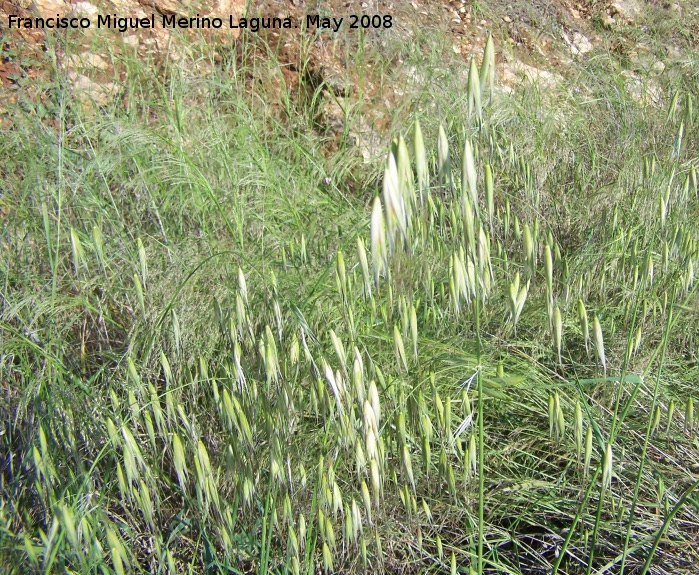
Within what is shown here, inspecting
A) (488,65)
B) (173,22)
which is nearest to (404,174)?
(488,65)

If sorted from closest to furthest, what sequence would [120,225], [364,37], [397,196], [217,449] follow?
[397,196] → [217,449] → [120,225] → [364,37]

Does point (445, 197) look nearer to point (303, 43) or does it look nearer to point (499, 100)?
point (499, 100)

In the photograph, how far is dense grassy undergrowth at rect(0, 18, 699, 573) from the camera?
2.91 ft

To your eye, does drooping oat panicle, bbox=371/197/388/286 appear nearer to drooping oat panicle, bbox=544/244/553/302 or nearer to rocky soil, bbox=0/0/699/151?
drooping oat panicle, bbox=544/244/553/302

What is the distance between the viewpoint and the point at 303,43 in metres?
2.26

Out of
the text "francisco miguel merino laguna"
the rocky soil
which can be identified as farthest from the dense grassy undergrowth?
the text "francisco miguel merino laguna"

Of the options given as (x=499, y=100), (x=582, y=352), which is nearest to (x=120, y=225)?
(x=582, y=352)

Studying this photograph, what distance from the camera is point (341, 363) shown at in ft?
2.84

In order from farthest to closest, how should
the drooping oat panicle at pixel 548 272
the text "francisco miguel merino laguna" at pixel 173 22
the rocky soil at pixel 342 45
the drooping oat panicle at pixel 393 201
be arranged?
the text "francisco miguel merino laguna" at pixel 173 22 < the rocky soil at pixel 342 45 < the drooping oat panicle at pixel 548 272 < the drooping oat panicle at pixel 393 201

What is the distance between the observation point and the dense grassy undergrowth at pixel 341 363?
0.89 metres

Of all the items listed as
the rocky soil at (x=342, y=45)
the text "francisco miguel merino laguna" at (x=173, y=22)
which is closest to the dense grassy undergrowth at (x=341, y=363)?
the rocky soil at (x=342, y=45)

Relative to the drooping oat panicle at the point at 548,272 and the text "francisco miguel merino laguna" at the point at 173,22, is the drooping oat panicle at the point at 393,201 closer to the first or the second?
the drooping oat panicle at the point at 548,272

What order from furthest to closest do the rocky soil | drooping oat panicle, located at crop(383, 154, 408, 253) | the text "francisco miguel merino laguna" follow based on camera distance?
the text "francisco miguel merino laguna" → the rocky soil → drooping oat panicle, located at crop(383, 154, 408, 253)

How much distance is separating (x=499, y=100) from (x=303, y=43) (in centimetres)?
72
